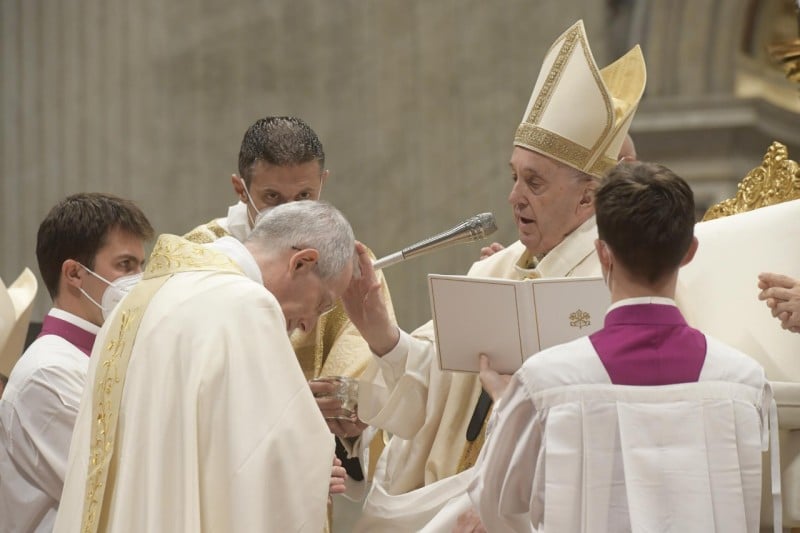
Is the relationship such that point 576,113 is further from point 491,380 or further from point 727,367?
point 727,367

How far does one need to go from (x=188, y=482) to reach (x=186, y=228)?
4.81 metres

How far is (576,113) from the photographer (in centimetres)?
397

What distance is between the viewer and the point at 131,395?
10.0ft

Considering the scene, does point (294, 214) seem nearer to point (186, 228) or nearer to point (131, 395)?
point (131, 395)

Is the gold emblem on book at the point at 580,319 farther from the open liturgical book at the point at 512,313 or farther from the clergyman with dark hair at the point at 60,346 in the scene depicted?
the clergyman with dark hair at the point at 60,346

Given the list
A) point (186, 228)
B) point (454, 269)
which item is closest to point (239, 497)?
point (454, 269)

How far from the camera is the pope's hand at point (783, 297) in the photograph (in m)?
3.29

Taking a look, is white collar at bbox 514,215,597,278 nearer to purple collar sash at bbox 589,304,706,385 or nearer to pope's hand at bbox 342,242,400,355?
pope's hand at bbox 342,242,400,355

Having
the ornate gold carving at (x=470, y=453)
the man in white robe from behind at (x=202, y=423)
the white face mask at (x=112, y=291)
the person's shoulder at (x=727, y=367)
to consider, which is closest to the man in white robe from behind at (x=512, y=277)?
the ornate gold carving at (x=470, y=453)

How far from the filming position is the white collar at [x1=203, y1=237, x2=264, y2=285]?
10.6ft

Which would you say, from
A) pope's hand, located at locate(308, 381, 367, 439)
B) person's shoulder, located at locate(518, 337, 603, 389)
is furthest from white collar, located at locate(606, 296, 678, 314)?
pope's hand, located at locate(308, 381, 367, 439)

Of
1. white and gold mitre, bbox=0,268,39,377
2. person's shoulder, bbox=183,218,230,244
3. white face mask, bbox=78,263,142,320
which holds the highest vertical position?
person's shoulder, bbox=183,218,230,244

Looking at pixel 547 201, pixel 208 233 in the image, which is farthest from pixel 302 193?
pixel 547 201

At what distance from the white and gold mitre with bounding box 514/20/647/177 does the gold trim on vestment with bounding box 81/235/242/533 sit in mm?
1158
